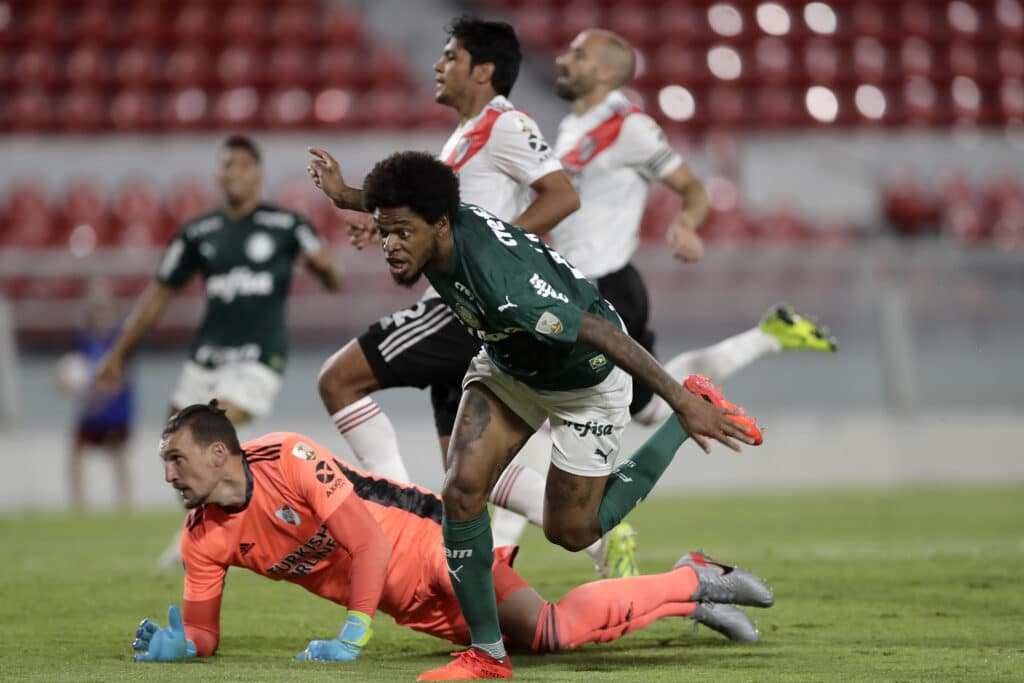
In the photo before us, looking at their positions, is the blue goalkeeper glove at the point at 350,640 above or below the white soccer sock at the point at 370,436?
below

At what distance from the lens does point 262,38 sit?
1888 centimetres

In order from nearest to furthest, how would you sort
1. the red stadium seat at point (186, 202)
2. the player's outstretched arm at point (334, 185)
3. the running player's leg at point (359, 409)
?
the player's outstretched arm at point (334, 185)
the running player's leg at point (359, 409)
the red stadium seat at point (186, 202)

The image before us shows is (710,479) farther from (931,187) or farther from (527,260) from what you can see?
Answer: (527,260)

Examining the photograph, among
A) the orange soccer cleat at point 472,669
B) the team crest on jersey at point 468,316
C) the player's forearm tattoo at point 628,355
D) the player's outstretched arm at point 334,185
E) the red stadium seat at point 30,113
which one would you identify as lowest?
the orange soccer cleat at point 472,669

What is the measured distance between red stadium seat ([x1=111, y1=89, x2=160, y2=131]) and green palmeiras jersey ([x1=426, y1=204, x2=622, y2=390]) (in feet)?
46.0

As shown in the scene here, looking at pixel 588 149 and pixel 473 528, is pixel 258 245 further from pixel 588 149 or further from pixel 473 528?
pixel 473 528

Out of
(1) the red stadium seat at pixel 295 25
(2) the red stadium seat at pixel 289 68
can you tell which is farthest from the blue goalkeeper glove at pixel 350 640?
(1) the red stadium seat at pixel 295 25

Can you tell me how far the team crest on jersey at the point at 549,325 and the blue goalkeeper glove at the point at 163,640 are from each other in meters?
1.68

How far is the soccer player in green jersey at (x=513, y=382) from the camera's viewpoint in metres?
4.44

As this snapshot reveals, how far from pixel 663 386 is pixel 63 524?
28.1 feet

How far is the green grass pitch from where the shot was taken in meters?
4.87

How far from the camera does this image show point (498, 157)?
6125 mm

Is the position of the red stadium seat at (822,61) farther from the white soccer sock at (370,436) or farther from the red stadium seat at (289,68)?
the white soccer sock at (370,436)

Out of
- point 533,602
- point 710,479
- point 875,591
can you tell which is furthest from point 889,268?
point 533,602
